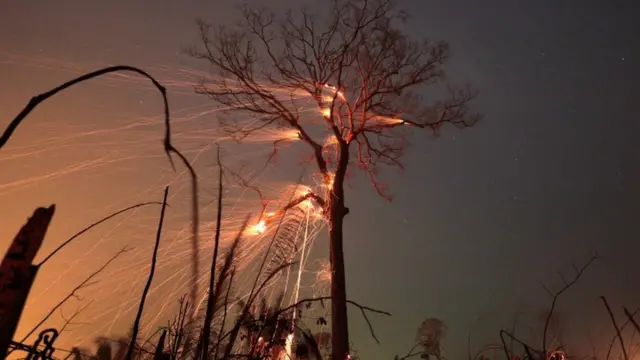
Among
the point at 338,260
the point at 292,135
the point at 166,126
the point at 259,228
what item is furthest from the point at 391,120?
the point at 166,126

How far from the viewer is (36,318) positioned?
120 cm

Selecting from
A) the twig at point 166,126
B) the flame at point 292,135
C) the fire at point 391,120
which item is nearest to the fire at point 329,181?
the flame at point 292,135

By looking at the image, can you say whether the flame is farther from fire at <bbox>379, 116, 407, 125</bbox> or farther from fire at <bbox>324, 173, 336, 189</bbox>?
fire at <bbox>379, 116, 407, 125</bbox>

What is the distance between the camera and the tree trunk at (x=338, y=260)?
223 inches

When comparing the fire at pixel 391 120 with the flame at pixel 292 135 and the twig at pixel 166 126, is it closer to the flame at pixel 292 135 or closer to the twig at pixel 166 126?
the flame at pixel 292 135

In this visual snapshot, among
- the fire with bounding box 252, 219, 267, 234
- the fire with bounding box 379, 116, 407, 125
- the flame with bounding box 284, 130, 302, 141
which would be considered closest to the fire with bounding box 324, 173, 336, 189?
the flame with bounding box 284, 130, 302, 141

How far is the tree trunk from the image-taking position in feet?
18.6

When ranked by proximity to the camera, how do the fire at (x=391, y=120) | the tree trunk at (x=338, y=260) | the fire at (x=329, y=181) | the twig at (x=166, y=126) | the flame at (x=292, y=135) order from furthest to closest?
the flame at (x=292, y=135), the fire at (x=391, y=120), the fire at (x=329, y=181), the tree trunk at (x=338, y=260), the twig at (x=166, y=126)

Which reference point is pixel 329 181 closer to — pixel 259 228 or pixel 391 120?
pixel 391 120

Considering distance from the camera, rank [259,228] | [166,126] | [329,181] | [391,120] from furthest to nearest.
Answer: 1. [391,120]
2. [329,181]
3. [259,228]
4. [166,126]

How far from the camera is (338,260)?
6320mm

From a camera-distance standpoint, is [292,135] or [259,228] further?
[292,135]

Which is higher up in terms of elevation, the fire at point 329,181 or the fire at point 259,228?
the fire at point 329,181

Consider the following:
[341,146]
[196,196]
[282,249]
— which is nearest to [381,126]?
[341,146]
